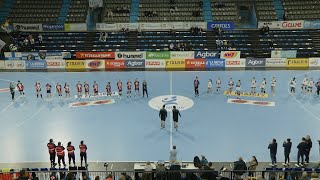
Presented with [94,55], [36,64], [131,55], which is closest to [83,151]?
[131,55]

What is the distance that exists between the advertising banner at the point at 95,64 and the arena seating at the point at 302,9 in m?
20.1

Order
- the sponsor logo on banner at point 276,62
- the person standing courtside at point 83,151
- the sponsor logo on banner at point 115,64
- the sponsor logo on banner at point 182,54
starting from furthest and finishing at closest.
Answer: the sponsor logo on banner at point 182,54 → the sponsor logo on banner at point 115,64 → the sponsor logo on banner at point 276,62 → the person standing courtside at point 83,151

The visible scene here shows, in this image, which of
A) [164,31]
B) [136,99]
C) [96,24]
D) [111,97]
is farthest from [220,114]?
[96,24]

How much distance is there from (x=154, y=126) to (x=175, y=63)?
13.8 m

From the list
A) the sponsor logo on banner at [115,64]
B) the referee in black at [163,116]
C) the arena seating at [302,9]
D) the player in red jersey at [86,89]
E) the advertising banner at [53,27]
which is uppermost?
the arena seating at [302,9]

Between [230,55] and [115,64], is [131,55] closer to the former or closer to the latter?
[115,64]

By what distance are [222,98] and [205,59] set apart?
877 centimetres

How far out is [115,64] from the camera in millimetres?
37688

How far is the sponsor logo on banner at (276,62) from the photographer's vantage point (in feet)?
122

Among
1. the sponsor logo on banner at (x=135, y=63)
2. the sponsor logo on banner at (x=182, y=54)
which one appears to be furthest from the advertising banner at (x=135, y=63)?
the sponsor logo on banner at (x=182, y=54)

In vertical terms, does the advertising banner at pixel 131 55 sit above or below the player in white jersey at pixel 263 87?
above

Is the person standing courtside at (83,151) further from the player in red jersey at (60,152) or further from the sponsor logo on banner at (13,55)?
the sponsor logo on banner at (13,55)

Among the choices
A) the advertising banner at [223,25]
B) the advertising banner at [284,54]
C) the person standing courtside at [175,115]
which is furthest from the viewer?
the advertising banner at [223,25]

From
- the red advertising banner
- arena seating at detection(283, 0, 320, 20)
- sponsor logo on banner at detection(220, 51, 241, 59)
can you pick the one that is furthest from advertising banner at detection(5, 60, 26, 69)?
arena seating at detection(283, 0, 320, 20)
